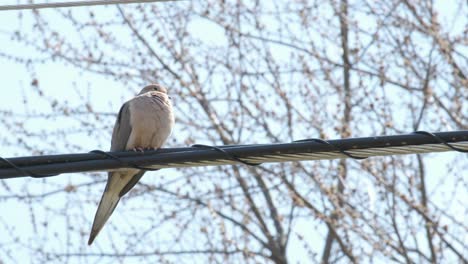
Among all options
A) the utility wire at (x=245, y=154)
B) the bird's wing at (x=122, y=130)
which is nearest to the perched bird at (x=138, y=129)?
the bird's wing at (x=122, y=130)

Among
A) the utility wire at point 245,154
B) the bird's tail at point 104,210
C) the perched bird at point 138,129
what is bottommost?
the utility wire at point 245,154

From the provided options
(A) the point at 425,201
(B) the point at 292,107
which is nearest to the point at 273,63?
(B) the point at 292,107

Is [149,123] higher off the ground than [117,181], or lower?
higher

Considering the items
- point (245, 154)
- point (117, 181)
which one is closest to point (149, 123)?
point (117, 181)

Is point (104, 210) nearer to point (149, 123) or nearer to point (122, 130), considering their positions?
point (149, 123)

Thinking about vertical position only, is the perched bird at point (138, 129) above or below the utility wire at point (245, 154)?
above

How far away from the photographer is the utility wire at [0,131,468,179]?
14.8 ft

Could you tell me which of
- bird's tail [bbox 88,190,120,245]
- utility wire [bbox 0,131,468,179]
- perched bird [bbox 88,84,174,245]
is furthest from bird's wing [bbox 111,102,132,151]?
utility wire [bbox 0,131,468,179]

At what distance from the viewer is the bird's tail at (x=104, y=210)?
20.8 ft

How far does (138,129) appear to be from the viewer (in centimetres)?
721

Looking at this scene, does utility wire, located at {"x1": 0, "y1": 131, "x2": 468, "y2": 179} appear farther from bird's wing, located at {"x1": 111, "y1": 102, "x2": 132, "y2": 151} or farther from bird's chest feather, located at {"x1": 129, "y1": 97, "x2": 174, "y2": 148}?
bird's wing, located at {"x1": 111, "y1": 102, "x2": 132, "y2": 151}

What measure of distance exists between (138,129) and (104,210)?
785 mm

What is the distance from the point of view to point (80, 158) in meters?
4.71

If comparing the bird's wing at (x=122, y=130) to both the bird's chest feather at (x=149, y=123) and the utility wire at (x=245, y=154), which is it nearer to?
the bird's chest feather at (x=149, y=123)
